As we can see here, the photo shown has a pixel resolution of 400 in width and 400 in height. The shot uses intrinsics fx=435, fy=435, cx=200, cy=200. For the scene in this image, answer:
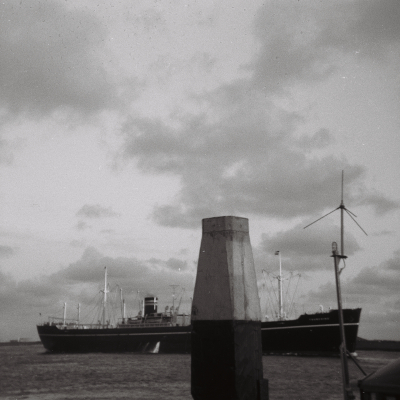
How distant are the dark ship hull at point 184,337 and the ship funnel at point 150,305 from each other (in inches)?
172

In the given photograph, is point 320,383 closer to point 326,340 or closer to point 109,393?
point 109,393

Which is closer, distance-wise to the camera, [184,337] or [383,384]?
[383,384]

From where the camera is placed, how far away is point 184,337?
211ft

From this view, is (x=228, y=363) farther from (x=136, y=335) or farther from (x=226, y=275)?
(x=136, y=335)

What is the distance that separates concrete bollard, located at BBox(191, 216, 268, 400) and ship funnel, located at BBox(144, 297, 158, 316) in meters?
69.6

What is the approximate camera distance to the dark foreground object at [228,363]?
499cm

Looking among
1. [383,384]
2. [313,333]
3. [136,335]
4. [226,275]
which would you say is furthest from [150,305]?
[383,384]

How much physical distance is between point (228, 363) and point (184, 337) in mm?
62085

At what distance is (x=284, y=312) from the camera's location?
210 feet

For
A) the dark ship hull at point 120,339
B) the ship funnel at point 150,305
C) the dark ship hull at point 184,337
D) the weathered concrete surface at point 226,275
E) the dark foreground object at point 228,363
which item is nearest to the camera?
the dark foreground object at point 228,363

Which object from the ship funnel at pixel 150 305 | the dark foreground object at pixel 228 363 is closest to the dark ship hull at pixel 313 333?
the ship funnel at pixel 150 305

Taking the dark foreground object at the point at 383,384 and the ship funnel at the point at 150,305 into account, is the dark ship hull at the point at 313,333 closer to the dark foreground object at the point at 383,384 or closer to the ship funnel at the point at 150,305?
the ship funnel at the point at 150,305

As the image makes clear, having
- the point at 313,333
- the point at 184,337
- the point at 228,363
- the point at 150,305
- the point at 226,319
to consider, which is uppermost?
the point at 226,319

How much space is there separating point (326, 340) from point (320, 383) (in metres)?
25.7
